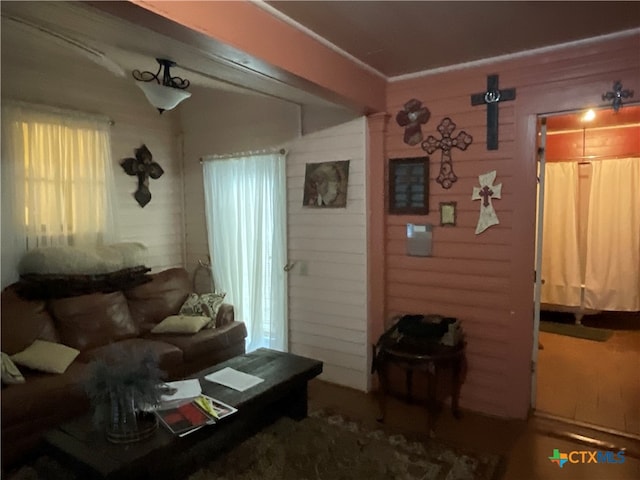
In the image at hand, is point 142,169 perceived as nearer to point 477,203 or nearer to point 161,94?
point 161,94

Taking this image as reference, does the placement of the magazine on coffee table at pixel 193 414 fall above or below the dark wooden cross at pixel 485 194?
below

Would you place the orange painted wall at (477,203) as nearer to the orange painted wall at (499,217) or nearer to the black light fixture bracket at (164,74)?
the orange painted wall at (499,217)

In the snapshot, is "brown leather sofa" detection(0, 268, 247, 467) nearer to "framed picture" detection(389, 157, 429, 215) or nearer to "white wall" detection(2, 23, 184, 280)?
"white wall" detection(2, 23, 184, 280)

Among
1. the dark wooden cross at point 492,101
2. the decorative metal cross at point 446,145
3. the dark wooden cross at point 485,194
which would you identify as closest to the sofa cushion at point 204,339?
the decorative metal cross at point 446,145

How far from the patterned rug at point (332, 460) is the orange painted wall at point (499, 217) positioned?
73cm

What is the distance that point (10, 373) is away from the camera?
2.67 meters

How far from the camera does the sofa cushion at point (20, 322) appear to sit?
9.78 ft

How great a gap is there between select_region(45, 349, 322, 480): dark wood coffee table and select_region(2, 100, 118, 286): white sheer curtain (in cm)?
174

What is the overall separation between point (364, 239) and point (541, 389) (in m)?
1.82

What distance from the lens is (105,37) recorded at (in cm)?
244

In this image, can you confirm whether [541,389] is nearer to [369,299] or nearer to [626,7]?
[369,299]

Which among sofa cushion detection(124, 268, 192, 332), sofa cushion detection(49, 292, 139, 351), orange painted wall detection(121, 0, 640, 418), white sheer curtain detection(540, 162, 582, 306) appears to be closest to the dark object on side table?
orange painted wall detection(121, 0, 640, 418)

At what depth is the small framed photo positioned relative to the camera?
327cm

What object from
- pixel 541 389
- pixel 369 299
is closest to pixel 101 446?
pixel 369 299
